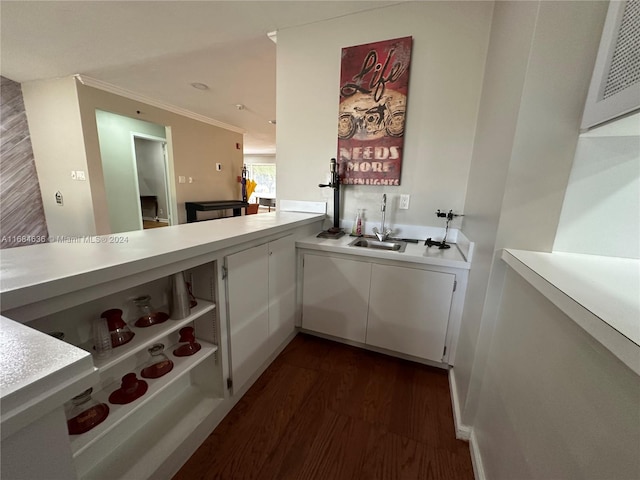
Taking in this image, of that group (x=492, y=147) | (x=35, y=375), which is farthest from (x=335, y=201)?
(x=35, y=375)

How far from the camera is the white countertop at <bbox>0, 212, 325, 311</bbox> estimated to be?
58 centimetres

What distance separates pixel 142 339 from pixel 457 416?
1524 millimetres

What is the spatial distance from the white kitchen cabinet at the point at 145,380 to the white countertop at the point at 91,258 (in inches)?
2.0

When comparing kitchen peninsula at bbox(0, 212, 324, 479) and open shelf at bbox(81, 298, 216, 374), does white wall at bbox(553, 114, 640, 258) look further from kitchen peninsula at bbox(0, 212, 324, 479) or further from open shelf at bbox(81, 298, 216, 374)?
open shelf at bbox(81, 298, 216, 374)

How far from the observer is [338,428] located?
4.10 ft

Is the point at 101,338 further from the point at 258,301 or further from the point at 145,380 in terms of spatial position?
the point at 258,301

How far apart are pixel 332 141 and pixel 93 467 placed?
7.41ft

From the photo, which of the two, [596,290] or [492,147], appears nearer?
[596,290]

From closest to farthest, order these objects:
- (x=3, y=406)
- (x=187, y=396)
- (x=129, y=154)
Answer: (x=3, y=406)
(x=187, y=396)
(x=129, y=154)

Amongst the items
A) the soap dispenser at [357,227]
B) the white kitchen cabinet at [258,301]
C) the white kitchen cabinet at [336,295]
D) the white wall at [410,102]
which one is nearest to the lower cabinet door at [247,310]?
the white kitchen cabinet at [258,301]

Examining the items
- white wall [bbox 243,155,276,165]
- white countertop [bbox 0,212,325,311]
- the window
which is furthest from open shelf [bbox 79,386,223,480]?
white wall [bbox 243,155,276,165]

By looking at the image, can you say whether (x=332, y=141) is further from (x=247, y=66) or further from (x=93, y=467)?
(x=93, y=467)

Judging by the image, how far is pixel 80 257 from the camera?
2.51 feet

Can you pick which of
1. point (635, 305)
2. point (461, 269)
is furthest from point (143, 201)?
point (635, 305)
